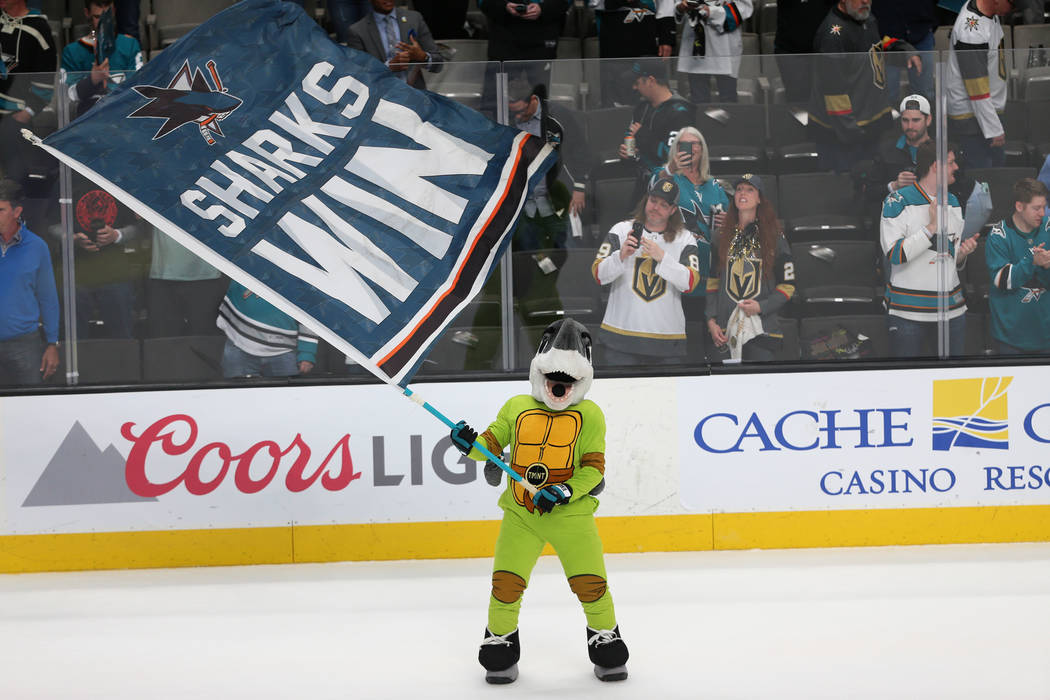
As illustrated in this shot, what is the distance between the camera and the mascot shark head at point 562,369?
4395 mm

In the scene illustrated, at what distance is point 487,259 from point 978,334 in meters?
3.36

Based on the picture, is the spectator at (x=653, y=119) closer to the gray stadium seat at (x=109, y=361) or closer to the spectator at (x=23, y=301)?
the gray stadium seat at (x=109, y=361)

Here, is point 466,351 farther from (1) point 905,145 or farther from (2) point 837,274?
(1) point 905,145

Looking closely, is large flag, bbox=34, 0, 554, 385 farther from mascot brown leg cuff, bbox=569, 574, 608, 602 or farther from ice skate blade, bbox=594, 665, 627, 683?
ice skate blade, bbox=594, 665, 627, 683

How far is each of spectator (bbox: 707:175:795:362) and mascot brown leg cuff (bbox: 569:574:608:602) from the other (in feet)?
6.99

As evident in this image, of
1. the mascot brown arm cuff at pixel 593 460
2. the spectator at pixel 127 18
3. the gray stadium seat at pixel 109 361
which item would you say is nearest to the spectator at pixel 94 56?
the spectator at pixel 127 18

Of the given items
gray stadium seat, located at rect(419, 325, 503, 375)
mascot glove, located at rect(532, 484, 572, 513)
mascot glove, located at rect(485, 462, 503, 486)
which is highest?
gray stadium seat, located at rect(419, 325, 503, 375)

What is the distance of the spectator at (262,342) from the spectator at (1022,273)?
368 cm

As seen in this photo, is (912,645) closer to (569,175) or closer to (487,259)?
(487,259)

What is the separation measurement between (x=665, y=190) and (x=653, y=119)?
0.38 m

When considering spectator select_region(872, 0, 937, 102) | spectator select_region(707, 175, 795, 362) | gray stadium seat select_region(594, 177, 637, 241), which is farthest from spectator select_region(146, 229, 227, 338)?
spectator select_region(872, 0, 937, 102)

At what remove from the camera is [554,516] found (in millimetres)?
4367

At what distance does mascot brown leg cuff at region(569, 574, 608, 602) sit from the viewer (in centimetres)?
437

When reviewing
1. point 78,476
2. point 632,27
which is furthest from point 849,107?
point 78,476
